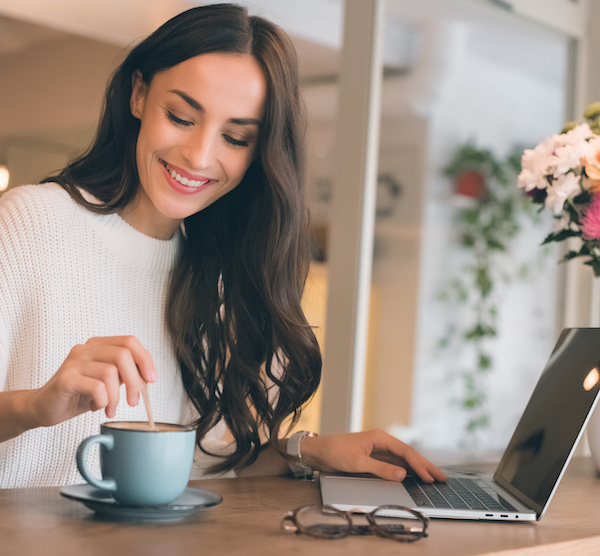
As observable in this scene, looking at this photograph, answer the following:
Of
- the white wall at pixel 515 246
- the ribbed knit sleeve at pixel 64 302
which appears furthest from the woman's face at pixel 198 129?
the white wall at pixel 515 246

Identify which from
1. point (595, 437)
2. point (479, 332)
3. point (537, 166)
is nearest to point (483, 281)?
point (479, 332)

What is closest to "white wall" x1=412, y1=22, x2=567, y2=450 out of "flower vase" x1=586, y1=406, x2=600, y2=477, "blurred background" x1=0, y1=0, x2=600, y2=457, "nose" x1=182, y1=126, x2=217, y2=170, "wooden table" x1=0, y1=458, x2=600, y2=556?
"blurred background" x1=0, y1=0, x2=600, y2=457

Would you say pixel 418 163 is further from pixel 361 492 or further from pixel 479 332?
pixel 361 492

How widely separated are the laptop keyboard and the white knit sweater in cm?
55

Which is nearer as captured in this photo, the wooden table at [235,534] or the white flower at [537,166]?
the wooden table at [235,534]

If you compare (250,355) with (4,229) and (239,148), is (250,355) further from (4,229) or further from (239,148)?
(4,229)

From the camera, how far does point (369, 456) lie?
3.77ft

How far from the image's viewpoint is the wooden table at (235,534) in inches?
26.9

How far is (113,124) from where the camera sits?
1.47 meters

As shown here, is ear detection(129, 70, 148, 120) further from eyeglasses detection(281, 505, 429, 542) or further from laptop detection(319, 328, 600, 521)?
eyeglasses detection(281, 505, 429, 542)

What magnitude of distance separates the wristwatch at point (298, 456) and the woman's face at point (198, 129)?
452 millimetres

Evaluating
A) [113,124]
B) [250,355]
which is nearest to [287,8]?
[113,124]

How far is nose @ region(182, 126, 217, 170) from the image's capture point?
4.29 feet

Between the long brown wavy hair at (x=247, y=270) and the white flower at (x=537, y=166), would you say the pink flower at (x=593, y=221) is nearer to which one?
the white flower at (x=537, y=166)
